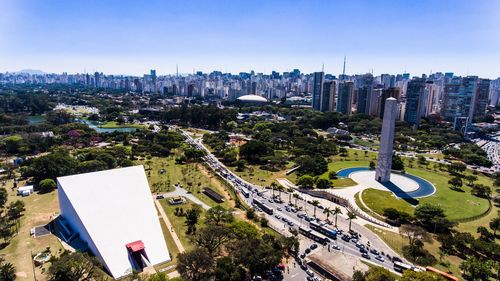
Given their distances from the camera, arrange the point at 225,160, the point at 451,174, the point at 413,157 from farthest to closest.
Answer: the point at 413,157, the point at 225,160, the point at 451,174

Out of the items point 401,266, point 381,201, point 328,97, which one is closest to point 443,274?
point 401,266

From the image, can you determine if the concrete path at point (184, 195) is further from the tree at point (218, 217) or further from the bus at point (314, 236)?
the bus at point (314, 236)

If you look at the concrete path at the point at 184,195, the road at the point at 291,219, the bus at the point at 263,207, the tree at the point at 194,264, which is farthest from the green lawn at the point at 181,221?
the road at the point at 291,219

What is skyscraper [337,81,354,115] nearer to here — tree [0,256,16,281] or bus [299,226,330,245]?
bus [299,226,330,245]

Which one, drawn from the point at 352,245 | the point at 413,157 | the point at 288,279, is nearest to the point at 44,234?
the point at 288,279

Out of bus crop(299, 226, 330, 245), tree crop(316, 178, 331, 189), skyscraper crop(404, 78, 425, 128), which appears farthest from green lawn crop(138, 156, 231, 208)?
skyscraper crop(404, 78, 425, 128)

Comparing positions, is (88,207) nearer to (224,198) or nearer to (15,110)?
(224,198)

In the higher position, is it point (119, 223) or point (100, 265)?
point (119, 223)
